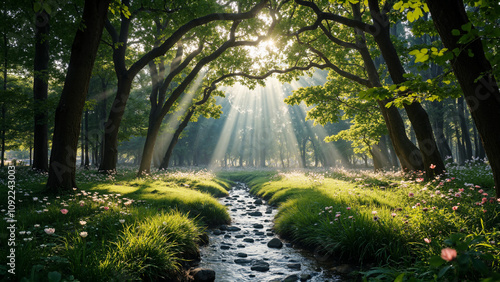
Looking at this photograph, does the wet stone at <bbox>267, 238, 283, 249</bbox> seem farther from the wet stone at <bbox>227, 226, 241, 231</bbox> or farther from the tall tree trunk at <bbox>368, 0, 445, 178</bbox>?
the tall tree trunk at <bbox>368, 0, 445, 178</bbox>

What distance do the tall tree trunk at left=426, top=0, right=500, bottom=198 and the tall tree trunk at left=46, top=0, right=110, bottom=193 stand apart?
795 centimetres

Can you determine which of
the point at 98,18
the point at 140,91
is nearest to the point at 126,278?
the point at 98,18

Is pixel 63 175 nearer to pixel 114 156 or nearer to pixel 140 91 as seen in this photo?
pixel 114 156

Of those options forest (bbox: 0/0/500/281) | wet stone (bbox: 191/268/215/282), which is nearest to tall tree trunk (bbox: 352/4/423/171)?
forest (bbox: 0/0/500/281)

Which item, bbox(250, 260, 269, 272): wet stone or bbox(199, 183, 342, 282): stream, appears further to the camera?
bbox(250, 260, 269, 272): wet stone

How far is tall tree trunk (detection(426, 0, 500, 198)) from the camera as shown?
358 cm

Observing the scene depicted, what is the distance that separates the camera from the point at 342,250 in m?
4.82

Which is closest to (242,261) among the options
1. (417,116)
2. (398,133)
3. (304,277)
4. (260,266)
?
(260,266)

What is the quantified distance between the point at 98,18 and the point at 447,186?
11222 mm

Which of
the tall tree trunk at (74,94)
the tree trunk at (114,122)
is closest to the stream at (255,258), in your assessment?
the tall tree trunk at (74,94)

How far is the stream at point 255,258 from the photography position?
4395 mm

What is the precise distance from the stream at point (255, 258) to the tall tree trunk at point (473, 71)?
3.45m

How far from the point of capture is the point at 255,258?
524 centimetres

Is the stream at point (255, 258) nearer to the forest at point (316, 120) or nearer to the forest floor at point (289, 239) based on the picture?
the forest at point (316, 120)
